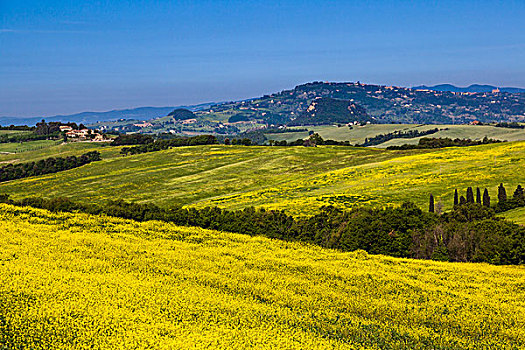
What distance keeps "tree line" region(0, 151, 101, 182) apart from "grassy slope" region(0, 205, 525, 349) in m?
124

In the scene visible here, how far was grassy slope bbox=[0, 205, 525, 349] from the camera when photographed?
2250 cm

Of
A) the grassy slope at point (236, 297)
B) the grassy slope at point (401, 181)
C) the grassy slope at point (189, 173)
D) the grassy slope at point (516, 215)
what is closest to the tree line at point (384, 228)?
the grassy slope at point (516, 215)

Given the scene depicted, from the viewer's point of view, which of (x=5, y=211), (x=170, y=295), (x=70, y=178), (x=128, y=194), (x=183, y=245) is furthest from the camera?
(x=70, y=178)

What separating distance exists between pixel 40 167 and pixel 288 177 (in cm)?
8574

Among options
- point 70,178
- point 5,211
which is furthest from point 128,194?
point 5,211

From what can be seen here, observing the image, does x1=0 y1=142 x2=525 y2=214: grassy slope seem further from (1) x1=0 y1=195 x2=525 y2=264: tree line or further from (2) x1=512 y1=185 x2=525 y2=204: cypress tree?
(1) x1=0 y1=195 x2=525 y2=264: tree line

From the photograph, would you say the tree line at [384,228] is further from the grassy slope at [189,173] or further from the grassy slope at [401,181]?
the grassy slope at [189,173]

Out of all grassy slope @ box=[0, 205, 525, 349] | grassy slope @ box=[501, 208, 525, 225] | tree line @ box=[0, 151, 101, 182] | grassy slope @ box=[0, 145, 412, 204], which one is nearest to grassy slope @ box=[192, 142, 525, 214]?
grassy slope @ box=[0, 145, 412, 204]

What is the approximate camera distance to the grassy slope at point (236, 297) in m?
22.5

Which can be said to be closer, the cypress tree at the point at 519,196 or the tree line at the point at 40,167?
the cypress tree at the point at 519,196

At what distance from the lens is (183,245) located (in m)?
44.3

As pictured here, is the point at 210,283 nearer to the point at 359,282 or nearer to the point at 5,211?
the point at 359,282

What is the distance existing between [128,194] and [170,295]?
302 ft

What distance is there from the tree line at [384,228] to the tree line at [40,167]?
102m
